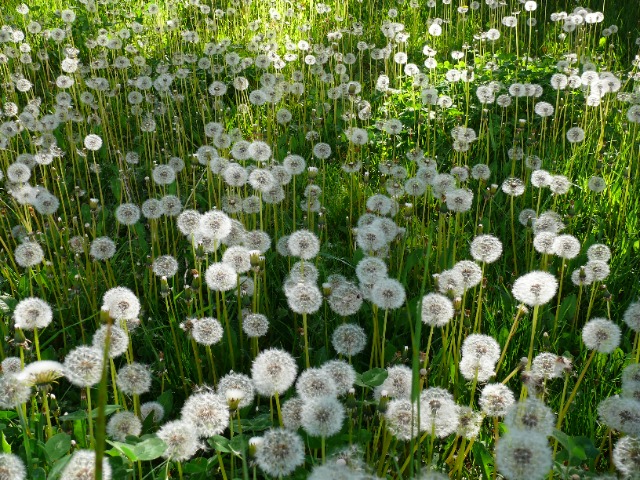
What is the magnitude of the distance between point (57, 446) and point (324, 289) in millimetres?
843

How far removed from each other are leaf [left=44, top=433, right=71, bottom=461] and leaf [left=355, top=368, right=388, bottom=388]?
2.56 feet

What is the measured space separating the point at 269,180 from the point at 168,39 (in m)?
3.74

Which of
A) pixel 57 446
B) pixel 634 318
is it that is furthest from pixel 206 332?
pixel 634 318

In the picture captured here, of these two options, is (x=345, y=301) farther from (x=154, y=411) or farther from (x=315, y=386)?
(x=154, y=411)

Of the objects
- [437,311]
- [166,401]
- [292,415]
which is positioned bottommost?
[166,401]

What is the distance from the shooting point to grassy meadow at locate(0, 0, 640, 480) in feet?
4.98

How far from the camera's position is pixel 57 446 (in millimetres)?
1624

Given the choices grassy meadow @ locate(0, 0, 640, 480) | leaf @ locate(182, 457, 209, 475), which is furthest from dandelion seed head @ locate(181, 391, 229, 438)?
leaf @ locate(182, 457, 209, 475)

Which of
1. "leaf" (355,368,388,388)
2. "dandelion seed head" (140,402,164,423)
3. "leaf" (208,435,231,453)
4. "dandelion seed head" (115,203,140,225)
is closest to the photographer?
"leaf" (208,435,231,453)

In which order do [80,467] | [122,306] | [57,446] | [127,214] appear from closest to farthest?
[80,467], [57,446], [122,306], [127,214]

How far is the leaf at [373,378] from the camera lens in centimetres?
183

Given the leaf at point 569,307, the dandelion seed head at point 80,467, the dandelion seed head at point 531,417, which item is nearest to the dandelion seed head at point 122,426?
the dandelion seed head at point 80,467

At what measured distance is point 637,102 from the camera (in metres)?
4.00

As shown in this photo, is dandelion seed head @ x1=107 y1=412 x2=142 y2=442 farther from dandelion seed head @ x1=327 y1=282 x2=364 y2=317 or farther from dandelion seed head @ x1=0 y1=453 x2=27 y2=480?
dandelion seed head @ x1=327 y1=282 x2=364 y2=317
